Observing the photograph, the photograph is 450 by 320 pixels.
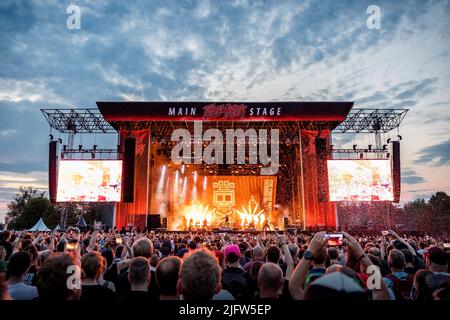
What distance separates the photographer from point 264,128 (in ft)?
77.3

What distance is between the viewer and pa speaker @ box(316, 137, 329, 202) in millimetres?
20969

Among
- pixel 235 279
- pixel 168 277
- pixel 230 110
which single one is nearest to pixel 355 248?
pixel 168 277

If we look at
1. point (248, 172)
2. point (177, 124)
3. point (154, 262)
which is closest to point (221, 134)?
point (177, 124)

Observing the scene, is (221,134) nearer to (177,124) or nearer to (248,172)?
(177,124)

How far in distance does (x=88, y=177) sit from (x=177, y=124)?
725 centimetres

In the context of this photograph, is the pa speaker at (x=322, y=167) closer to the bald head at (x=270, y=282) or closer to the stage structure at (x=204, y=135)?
the stage structure at (x=204, y=135)

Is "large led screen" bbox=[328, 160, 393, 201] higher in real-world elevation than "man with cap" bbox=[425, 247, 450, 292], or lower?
higher

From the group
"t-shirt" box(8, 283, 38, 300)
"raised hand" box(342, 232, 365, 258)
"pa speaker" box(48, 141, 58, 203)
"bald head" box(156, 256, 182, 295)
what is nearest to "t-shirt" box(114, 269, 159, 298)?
"t-shirt" box(8, 283, 38, 300)

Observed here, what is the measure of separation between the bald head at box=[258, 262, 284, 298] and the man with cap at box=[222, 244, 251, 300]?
882 mm

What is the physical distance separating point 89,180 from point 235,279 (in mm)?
19921

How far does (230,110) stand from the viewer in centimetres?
2091

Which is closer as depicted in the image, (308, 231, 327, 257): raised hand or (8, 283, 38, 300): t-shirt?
(308, 231, 327, 257): raised hand

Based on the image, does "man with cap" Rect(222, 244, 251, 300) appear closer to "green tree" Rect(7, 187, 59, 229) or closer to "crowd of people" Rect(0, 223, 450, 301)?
"crowd of people" Rect(0, 223, 450, 301)
